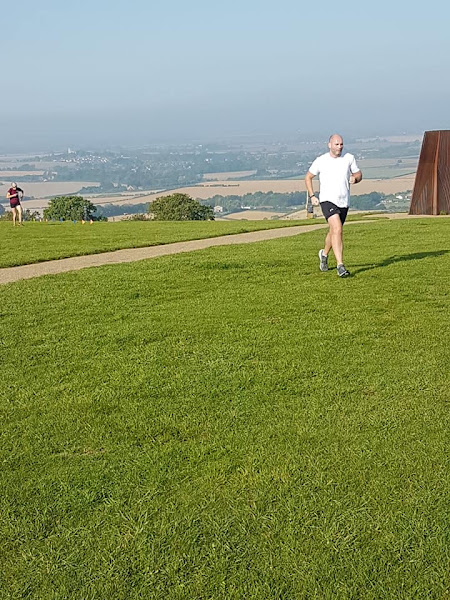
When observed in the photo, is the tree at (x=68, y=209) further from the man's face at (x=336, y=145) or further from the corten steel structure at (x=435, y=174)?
the man's face at (x=336, y=145)

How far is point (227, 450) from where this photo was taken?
14.4 feet

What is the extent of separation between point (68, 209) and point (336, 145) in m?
64.1

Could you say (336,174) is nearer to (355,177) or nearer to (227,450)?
(355,177)

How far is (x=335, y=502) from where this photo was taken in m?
3.74

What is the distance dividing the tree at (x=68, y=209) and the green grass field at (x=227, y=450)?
63.3 metres

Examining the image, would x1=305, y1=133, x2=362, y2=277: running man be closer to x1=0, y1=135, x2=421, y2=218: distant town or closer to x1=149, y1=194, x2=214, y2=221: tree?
x1=149, y1=194, x2=214, y2=221: tree

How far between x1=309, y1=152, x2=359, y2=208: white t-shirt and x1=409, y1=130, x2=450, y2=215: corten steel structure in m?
20.3

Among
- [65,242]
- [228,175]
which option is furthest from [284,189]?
[65,242]

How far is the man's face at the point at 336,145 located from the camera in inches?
387

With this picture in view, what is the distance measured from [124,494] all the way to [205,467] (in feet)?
1.72

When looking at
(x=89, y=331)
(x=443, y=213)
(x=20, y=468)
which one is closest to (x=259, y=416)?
(x=20, y=468)

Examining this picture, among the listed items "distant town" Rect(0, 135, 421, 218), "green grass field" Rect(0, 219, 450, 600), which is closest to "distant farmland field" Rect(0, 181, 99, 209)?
"distant town" Rect(0, 135, 421, 218)

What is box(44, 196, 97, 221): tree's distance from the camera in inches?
2755

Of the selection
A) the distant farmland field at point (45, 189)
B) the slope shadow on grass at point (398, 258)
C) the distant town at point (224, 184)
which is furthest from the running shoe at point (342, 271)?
the distant farmland field at point (45, 189)
